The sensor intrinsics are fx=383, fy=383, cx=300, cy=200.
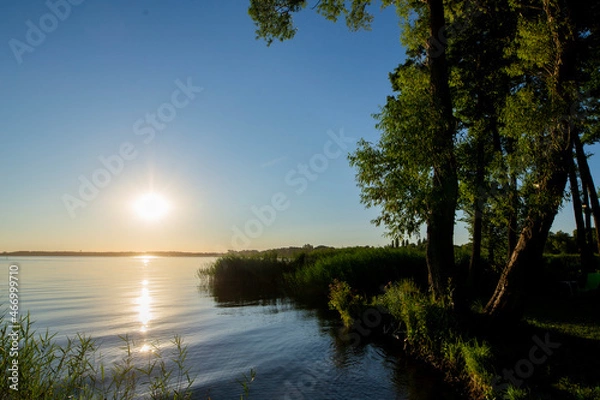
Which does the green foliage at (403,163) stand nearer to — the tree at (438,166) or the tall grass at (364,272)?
the tree at (438,166)

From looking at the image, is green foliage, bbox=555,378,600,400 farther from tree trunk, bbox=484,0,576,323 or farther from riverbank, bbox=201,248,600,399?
tree trunk, bbox=484,0,576,323

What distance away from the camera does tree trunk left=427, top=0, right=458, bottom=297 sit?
12.7m

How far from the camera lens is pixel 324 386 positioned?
945 centimetres

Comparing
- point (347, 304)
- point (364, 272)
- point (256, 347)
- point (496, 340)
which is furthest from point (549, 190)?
point (364, 272)

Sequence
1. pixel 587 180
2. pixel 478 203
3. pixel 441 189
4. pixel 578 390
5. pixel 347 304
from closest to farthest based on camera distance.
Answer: pixel 578 390
pixel 441 189
pixel 347 304
pixel 478 203
pixel 587 180

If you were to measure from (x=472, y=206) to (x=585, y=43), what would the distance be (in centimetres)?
968

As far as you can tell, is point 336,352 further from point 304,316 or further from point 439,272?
point 304,316

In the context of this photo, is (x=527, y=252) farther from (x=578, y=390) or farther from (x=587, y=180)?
(x=587, y=180)

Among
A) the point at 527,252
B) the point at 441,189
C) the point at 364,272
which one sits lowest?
the point at 364,272

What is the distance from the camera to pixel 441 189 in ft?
40.7

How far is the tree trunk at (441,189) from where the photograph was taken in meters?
12.7

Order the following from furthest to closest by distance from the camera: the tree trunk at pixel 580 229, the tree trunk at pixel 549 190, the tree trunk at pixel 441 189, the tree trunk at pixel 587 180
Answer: the tree trunk at pixel 587 180 < the tree trunk at pixel 580 229 < the tree trunk at pixel 441 189 < the tree trunk at pixel 549 190

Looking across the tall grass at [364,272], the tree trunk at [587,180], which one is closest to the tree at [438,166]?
the tall grass at [364,272]

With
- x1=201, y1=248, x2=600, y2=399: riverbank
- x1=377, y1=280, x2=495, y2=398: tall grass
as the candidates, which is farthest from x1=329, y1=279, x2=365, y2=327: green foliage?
x1=377, y1=280, x2=495, y2=398: tall grass
